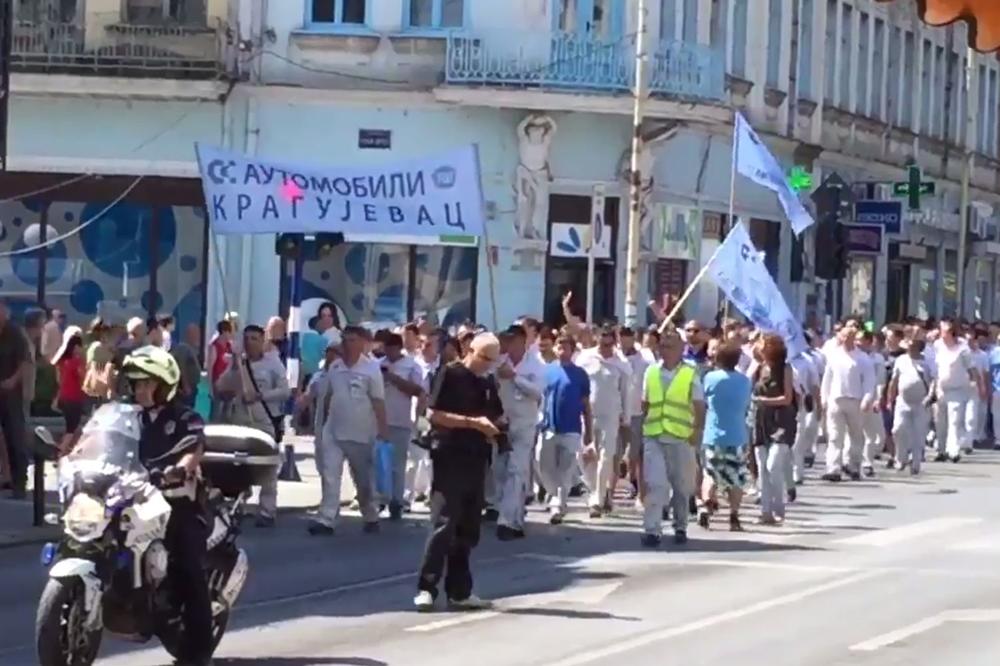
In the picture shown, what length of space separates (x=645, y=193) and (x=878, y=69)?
16.7 metres

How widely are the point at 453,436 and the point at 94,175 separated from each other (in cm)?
2082

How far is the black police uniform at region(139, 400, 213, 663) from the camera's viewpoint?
1122 centimetres

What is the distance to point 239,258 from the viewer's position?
112 ft

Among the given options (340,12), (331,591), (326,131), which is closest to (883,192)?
(340,12)

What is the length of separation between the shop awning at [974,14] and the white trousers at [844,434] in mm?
21199

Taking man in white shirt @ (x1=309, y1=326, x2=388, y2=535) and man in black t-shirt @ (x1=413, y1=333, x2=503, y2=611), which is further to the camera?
man in white shirt @ (x1=309, y1=326, x2=388, y2=535)

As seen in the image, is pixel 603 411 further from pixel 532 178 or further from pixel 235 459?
pixel 532 178

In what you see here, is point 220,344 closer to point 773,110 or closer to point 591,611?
point 591,611

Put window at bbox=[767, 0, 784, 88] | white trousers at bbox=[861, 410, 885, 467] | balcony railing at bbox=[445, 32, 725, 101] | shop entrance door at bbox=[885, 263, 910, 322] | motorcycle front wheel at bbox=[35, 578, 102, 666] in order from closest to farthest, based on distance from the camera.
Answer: motorcycle front wheel at bbox=[35, 578, 102, 666], white trousers at bbox=[861, 410, 885, 467], balcony railing at bbox=[445, 32, 725, 101], window at bbox=[767, 0, 784, 88], shop entrance door at bbox=[885, 263, 910, 322]

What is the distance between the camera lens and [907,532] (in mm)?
20891

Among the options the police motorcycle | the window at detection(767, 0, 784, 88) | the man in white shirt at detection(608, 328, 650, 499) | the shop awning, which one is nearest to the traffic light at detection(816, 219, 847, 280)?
the window at detection(767, 0, 784, 88)

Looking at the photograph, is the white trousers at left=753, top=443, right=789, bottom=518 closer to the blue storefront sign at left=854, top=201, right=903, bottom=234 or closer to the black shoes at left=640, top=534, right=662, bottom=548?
the black shoes at left=640, top=534, right=662, bottom=548

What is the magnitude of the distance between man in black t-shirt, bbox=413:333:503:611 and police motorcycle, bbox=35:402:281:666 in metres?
3.03

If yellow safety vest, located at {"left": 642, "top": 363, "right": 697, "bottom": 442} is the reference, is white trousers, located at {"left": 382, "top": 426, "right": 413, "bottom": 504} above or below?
below
